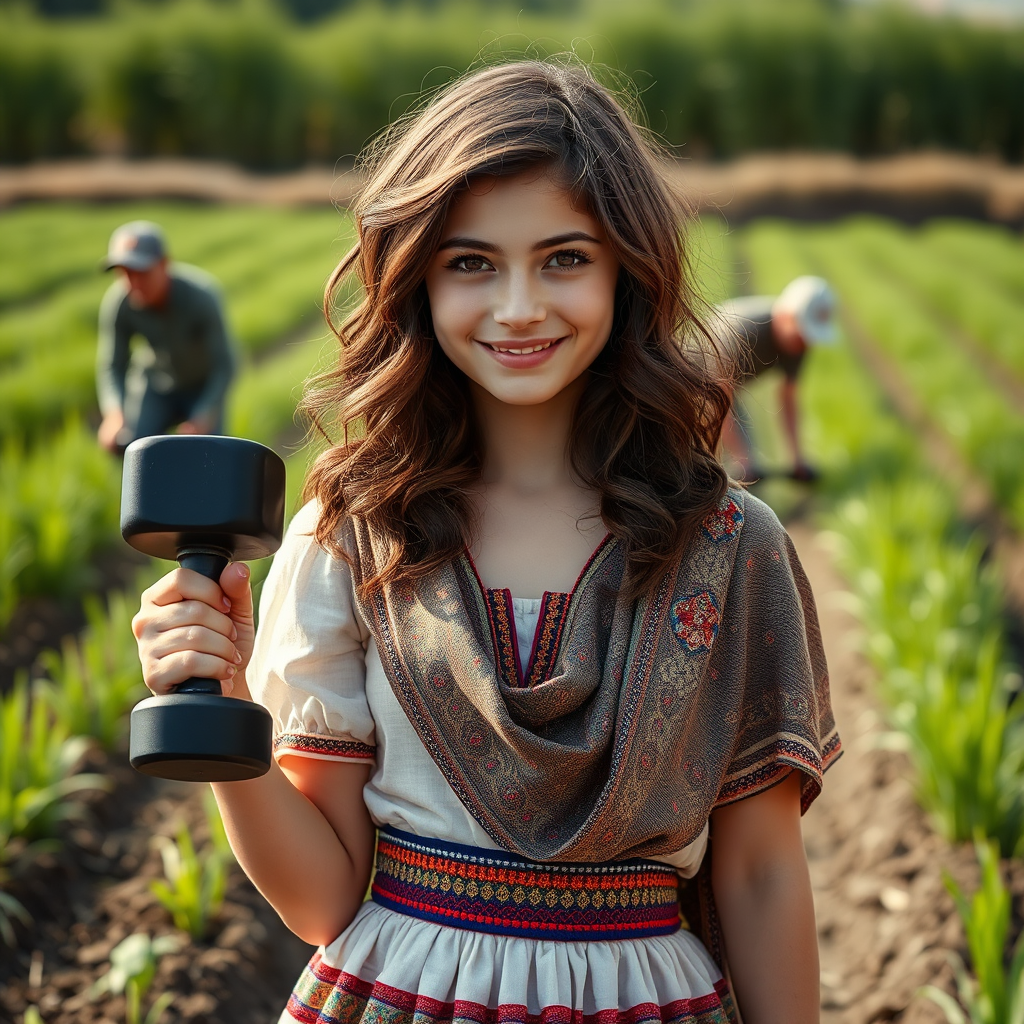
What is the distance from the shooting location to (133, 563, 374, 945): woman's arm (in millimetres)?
1090

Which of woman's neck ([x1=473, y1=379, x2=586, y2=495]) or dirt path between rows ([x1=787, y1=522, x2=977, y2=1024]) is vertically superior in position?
woman's neck ([x1=473, y1=379, x2=586, y2=495])

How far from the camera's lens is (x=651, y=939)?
A: 1.25 metres

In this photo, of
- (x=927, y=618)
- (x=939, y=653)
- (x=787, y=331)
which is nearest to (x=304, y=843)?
(x=939, y=653)

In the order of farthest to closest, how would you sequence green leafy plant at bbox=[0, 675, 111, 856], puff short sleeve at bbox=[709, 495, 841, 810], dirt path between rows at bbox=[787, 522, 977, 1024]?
green leafy plant at bbox=[0, 675, 111, 856] < dirt path between rows at bbox=[787, 522, 977, 1024] < puff short sleeve at bbox=[709, 495, 841, 810]

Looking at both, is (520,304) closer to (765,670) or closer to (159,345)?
(765,670)

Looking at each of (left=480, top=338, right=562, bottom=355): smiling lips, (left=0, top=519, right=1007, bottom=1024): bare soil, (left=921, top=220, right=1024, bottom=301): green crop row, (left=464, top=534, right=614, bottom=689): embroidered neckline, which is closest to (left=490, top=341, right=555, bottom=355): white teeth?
(left=480, top=338, right=562, bottom=355): smiling lips

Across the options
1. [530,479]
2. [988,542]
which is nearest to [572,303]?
[530,479]

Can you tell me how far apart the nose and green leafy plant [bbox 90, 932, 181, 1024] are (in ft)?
5.24

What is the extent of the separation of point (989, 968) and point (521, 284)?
Answer: 1.67 m

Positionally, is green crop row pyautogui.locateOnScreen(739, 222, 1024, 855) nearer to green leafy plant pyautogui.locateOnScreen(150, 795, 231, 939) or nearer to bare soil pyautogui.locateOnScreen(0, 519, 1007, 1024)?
bare soil pyautogui.locateOnScreen(0, 519, 1007, 1024)

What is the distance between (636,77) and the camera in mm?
30953

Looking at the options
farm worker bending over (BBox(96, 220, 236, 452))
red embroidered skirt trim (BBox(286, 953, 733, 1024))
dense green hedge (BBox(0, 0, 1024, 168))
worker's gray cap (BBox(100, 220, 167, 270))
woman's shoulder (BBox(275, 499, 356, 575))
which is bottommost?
red embroidered skirt trim (BBox(286, 953, 733, 1024))

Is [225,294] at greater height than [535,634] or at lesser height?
greater

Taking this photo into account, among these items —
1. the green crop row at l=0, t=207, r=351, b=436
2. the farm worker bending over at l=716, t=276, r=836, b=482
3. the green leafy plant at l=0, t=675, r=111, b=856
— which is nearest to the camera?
the green leafy plant at l=0, t=675, r=111, b=856
